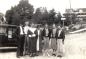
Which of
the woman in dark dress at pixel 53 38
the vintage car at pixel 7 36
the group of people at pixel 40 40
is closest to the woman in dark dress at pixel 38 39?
the group of people at pixel 40 40

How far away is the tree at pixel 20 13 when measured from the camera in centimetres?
486

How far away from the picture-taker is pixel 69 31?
16.4ft

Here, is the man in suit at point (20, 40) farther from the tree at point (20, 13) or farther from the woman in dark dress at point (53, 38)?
the woman in dark dress at point (53, 38)

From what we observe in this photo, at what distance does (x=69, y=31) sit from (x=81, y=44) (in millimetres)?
463

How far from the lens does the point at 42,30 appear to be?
5.11m

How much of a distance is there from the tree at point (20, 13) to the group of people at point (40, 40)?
0.15 metres

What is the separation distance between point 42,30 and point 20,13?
68 centimetres

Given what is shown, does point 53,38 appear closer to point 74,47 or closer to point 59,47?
point 59,47

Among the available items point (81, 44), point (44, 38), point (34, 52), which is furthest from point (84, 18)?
point (34, 52)

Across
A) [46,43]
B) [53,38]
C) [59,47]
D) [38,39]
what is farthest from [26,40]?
[59,47]

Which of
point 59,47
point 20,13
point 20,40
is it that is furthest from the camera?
point 59,47

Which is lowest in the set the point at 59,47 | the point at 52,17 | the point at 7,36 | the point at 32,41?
the point at 59,47

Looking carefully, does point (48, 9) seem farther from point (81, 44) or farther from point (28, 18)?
point (81, 44)

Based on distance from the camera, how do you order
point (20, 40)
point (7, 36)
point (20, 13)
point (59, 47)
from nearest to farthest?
1. point (20, 13)
2. point (20, 40)
3. point (59, 47)
4. point (7, 36)
